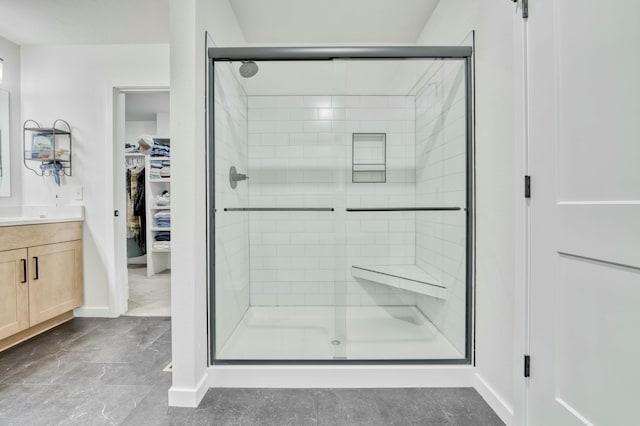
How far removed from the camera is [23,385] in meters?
1.77

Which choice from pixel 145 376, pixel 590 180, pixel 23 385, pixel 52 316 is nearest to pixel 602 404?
pixel 590 180

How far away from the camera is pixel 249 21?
96.0 inches

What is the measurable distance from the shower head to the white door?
1450mm

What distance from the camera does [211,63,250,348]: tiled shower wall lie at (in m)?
1.87

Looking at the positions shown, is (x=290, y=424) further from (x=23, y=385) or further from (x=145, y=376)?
(x=23, y=385)

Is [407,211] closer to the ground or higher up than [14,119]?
closer to the ground

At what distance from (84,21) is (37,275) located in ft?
6.56

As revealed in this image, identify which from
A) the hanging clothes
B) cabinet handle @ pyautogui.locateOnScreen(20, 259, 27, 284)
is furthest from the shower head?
the hanging clothes

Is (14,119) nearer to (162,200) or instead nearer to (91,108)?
(91,108)

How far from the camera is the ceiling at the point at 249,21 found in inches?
87.2

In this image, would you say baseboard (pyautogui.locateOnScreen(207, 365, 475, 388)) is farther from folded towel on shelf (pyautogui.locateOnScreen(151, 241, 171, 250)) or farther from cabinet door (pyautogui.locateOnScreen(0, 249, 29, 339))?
folded towel on shelf (pyautogui.locateOnScreen(151, 241, 171, 250))

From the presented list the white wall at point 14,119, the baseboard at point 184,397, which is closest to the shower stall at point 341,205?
the baseboard at point 184,397

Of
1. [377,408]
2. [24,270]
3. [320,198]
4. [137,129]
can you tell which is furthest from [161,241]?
[377,408]

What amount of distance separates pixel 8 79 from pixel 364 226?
338 centimetres
